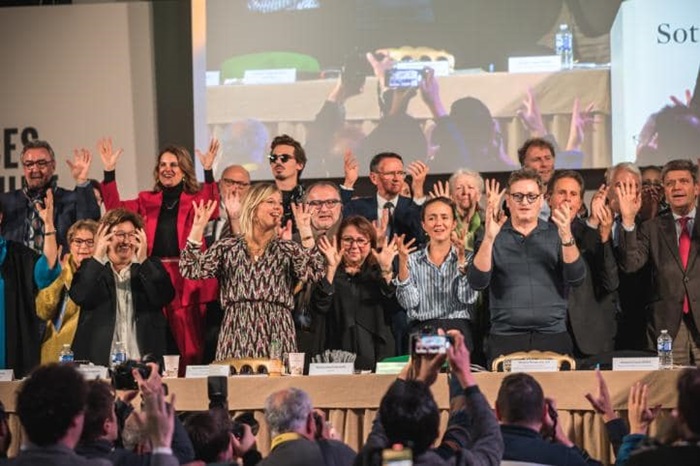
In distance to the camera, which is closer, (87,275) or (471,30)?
(87,275)

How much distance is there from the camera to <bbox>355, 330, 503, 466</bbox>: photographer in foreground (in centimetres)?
334

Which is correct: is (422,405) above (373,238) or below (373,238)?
below

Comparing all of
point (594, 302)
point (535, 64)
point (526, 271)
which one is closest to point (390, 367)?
point (526, 271)

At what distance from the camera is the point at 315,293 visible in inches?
239

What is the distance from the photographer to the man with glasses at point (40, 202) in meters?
7.06

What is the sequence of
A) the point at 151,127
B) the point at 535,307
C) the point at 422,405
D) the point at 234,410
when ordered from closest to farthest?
1. the point at 422,405
2. the point at 234,410
3. the point at 535,307
4. the point at 151,127

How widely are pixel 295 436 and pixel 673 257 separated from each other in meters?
2.89

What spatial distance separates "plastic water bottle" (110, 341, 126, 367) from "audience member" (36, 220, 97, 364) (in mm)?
315

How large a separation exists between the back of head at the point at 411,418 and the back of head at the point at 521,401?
1.45ft

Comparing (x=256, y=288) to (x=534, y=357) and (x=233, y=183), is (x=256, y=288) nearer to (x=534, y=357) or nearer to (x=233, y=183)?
(x=233, y=183)

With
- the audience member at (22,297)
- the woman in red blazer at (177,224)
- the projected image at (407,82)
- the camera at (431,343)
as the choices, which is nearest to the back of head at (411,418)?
the camera at (431,343)

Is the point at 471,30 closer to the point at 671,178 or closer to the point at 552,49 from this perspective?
the point at 552,49

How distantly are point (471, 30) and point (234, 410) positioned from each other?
426 cm

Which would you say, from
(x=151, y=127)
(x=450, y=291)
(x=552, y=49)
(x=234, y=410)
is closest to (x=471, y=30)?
(x=552, y=49)
